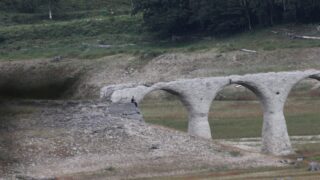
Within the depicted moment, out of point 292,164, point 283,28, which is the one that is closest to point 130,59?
point 283,28

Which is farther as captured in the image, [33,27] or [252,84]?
[33,27]

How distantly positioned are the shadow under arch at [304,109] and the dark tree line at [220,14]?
1054 inches

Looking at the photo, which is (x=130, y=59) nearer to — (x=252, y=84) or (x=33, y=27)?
(x=33, y=27)

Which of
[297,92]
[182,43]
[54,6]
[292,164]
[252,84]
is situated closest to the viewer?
[292,164]

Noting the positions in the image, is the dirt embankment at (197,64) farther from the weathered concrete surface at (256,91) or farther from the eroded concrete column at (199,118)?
the eroded concrete column at (199,118)

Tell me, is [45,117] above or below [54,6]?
above

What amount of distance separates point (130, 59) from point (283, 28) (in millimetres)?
19546

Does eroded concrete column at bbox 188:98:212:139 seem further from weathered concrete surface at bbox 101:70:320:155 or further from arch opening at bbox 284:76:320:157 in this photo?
arch opening at bbox 284:76:320:157

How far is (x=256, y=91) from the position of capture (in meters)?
57.9

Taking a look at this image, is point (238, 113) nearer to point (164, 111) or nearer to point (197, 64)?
point (164, 111)

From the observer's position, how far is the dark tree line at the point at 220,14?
115m

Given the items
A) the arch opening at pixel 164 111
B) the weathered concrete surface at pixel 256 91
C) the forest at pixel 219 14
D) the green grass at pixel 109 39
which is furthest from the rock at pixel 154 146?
the forest at pixel 219 14

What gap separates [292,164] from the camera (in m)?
49.9

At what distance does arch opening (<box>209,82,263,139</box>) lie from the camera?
6712 cm
